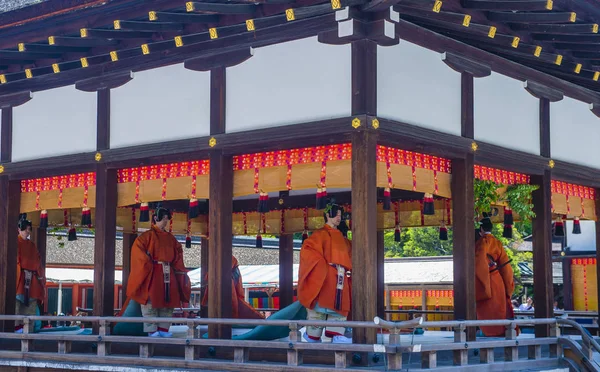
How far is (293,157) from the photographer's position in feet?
33.6

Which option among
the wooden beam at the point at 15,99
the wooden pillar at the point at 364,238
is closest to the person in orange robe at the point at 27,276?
the wooden beam at the point at 15,99

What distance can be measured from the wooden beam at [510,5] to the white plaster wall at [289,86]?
1.80 meters

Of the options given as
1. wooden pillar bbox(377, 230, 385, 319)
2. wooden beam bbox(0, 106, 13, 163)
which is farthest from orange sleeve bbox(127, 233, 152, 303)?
wooden pillar bbox(377, 230, 385, 319)

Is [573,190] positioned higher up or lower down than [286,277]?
higher up

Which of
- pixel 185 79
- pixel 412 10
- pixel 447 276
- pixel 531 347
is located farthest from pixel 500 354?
pixel 447 276

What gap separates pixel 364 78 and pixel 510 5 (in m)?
2.04

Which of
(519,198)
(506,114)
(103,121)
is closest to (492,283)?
(519,198)

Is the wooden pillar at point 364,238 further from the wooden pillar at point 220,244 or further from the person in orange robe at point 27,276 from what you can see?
the person in orange robe at point 27,276

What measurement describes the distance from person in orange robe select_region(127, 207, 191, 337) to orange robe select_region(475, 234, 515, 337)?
14.1ft

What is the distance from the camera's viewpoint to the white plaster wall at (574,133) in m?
12.7

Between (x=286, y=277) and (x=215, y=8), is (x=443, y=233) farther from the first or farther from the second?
(x=215, y=8)

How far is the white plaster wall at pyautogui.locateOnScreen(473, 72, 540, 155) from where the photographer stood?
444 inches

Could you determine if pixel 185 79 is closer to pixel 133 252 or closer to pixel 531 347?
pixel 133 252

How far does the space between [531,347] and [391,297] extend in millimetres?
17889
